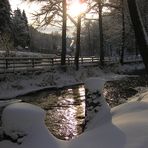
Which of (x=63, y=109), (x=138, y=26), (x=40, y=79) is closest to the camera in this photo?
(x=138, y=26)

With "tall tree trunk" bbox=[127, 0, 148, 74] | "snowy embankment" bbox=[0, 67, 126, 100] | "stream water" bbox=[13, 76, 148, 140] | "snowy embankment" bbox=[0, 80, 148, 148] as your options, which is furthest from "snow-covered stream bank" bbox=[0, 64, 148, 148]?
"snowy embankment" bbox=[0, 67, 126, 100]

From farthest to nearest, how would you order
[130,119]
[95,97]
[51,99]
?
[51,99] → [95,97] → [130,119]

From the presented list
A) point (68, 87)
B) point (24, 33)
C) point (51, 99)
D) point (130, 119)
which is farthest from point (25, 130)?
Result: point (24, 33)

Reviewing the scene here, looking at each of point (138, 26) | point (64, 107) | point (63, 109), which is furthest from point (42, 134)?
point (64, 107)

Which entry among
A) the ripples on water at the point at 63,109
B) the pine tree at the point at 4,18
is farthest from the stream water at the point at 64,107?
the pine tree at the point at 4,18

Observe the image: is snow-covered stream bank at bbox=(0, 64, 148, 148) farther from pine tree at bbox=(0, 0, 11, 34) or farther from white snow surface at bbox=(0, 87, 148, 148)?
pine tree at bbox=(0, 0, 11, 34)

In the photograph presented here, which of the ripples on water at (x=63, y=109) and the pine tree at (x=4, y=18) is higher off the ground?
the pine tree at (x=4, y=18)

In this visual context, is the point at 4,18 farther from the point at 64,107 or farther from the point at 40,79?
the point at 64,107

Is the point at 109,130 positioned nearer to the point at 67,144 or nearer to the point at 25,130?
the point at 67,144

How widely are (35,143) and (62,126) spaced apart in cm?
678

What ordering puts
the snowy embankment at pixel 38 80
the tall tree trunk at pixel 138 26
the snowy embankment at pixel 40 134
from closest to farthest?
1. the snowy embankment at pixel 40 134
2. the tall tree trunk at pixel 138 26
3. the snowy embankment at pixel 38 80

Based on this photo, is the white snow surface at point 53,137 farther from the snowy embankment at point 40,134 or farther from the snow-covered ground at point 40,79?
the snow-covered ground at point 40,79

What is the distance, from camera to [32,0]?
28.4 metres

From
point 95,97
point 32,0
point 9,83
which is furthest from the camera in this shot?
point 32,0
